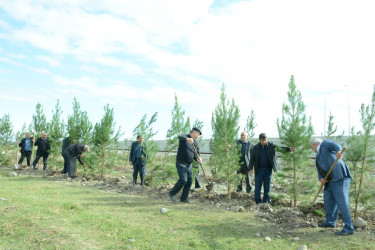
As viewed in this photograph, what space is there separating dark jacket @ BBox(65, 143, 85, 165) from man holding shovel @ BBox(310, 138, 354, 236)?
926 centimetres

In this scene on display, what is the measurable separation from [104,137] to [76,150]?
1302 mm

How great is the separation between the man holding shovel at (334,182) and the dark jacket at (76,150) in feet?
30.4

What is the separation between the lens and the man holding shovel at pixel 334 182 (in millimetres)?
5399

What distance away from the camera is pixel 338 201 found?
18.1 ft

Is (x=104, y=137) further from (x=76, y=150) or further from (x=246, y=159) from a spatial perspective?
(x=246, y=159)

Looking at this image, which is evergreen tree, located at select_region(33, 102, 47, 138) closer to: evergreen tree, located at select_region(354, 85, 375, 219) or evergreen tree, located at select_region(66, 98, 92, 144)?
evergreen tree, located at select_region(66, 98, 92, 144)

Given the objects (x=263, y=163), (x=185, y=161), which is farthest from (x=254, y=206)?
(x=185, y=161)

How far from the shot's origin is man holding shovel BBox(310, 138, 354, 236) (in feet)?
17.7

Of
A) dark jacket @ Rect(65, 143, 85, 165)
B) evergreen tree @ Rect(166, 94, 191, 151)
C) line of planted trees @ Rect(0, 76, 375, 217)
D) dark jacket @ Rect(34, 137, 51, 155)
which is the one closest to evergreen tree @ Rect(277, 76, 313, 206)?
line of planted trees @ Rect(0, 76, 375, 217)

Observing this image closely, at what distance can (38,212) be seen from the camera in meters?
6.22

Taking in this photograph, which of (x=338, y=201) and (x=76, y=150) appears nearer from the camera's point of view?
(x=338, y=201)

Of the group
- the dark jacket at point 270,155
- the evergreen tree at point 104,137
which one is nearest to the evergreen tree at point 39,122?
the evergreen tree at point 104,137

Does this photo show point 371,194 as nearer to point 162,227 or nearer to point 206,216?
point 206,216

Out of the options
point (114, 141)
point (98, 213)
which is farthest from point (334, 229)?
point (114, 141)
